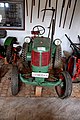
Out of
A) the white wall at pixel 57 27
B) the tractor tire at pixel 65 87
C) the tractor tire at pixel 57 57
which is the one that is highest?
the white wall at pixel 57 27

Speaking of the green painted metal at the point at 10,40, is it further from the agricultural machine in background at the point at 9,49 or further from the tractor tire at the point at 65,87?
the tractor tire at the point at 65,87

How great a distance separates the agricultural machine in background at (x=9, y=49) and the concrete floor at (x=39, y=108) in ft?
3.51

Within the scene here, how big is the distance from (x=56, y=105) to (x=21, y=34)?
6.45ft

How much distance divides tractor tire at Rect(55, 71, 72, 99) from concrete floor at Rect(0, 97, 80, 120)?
0.13 meters

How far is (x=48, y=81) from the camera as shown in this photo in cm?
279

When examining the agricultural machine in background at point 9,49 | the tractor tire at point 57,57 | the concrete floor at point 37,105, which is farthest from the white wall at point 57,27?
the concrete floor at point 37,105

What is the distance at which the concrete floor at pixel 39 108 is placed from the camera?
2.49 m

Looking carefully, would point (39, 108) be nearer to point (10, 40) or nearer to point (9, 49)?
point (9, 49)

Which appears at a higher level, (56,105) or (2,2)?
(2,2)

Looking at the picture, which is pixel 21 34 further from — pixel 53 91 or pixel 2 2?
pixel 53 91

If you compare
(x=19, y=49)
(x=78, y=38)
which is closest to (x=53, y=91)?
(x=19, y=49)

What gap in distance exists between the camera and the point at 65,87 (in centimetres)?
271

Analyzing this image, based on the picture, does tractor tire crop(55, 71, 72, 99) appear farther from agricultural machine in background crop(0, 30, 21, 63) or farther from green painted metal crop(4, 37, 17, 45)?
green painted metal crop(4, 37, 17, 45)

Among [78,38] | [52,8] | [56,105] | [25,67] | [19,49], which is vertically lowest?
[56,105]
